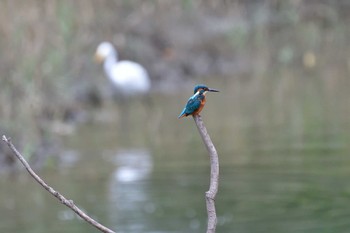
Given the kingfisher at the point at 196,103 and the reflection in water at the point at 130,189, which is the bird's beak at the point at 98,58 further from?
the kingfisher at the point at 196,103

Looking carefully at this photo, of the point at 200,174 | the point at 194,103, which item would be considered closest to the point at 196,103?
the point at 194,103

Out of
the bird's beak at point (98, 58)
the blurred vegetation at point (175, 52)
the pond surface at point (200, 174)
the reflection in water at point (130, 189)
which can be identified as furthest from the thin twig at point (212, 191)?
the bird's beak at point (98, 58)

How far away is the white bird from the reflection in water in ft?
15.6

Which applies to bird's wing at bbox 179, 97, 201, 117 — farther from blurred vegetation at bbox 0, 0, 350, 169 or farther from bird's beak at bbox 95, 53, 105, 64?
bird's beak at bbox 95, 53, 105, 64

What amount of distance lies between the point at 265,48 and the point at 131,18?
2.43 meters

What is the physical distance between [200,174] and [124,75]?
6299mm

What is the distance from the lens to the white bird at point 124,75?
13.9 meters

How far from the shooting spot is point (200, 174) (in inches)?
306

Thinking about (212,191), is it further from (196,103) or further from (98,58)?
(98,58)

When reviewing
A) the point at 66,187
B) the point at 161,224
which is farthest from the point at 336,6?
the point at 161,224

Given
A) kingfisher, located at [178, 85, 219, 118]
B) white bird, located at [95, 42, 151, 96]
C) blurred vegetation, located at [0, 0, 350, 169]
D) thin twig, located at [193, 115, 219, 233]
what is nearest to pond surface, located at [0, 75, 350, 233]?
blurred vegetation, located at [0, 0, 350, 169]

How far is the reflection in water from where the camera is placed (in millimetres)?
6425

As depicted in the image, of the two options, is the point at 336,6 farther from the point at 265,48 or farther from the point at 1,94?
the point at 1,94

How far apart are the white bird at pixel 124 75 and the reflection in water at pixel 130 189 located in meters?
4.77
